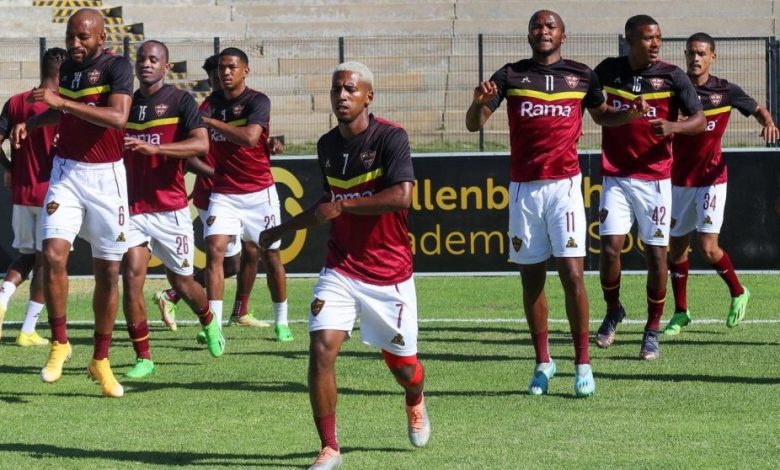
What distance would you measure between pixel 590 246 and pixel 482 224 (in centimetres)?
135

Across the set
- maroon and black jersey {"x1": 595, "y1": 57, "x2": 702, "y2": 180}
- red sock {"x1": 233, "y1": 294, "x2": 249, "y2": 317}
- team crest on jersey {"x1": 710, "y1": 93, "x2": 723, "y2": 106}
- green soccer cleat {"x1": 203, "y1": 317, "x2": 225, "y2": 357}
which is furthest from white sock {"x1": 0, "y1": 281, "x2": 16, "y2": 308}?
team crest on jersey {"x1": 710, "y1": 93, "x2": 723, "y2": 106}

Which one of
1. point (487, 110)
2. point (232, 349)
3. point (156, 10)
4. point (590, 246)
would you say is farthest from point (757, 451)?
point (156, 10)

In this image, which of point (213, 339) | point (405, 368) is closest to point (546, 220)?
point (405, 368)

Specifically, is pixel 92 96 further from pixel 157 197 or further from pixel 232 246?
pixel 232 246

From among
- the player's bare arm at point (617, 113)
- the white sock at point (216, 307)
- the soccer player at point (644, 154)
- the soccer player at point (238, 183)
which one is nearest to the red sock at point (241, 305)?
the soccer player at point (238, 183)

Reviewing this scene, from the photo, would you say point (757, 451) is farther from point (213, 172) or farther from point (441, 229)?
point (441, 229)

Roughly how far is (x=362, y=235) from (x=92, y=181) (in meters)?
2.80

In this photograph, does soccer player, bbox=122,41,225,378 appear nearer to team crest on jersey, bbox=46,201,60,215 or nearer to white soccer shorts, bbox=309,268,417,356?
team crest on jersey, bbox=46,201,60,215

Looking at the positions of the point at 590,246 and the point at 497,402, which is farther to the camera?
the point at 590,246

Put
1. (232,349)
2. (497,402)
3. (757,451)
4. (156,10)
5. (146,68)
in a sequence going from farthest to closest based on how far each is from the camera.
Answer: (156,10) < (232,349) < (146,68) < (497,402) < (757,451)

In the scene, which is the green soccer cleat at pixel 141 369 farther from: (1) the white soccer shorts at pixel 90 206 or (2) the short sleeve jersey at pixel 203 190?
(2) the short sleeve jersey at pixel 203 190

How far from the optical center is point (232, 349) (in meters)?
11.8

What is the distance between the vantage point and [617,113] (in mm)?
9969

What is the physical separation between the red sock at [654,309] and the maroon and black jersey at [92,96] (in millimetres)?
4359
